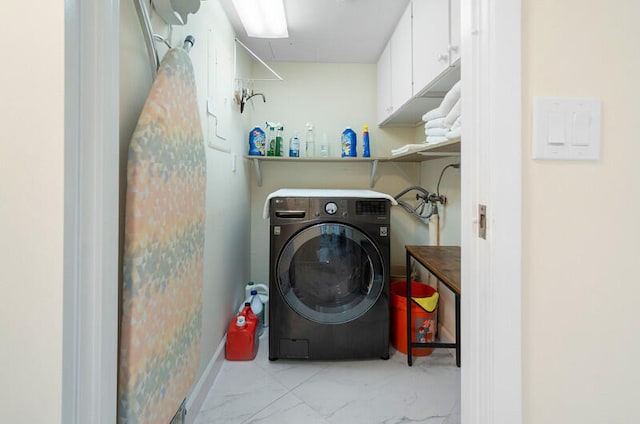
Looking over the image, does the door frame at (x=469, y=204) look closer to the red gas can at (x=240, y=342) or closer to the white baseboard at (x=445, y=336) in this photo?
the red gas can at (x=240, y=342)

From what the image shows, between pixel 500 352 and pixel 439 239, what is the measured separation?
1.71 m

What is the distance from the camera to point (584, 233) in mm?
593

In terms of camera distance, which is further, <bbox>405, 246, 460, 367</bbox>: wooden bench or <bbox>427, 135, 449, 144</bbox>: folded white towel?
<bbox>427, 135, 449, 144</bbox>: folded white towel

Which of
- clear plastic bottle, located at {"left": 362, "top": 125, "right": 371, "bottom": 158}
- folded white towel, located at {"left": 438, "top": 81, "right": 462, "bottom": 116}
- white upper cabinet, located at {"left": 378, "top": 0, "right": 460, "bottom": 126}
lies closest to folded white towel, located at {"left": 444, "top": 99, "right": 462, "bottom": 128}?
folded white towel, located at {"left": 438, "top": 81, "right": 462, "bottom": 116}

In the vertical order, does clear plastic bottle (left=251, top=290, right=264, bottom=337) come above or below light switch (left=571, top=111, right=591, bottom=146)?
below

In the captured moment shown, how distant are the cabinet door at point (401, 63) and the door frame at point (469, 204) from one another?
1313mm

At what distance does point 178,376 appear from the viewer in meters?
1.03

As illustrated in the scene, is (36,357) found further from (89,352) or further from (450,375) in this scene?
(450,375)

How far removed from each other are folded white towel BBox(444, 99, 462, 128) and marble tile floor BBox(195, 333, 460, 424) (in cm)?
146

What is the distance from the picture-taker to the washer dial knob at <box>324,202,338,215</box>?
1.83 m

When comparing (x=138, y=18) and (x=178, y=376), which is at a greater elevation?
(x=138, y=18)

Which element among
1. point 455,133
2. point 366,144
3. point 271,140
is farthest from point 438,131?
point 271,140

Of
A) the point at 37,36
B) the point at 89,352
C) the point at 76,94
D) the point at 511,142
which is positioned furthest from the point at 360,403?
the point at 37,36

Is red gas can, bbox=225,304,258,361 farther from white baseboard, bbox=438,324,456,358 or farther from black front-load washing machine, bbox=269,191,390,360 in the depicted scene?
white baseboard, bbox=438,324,456,358
